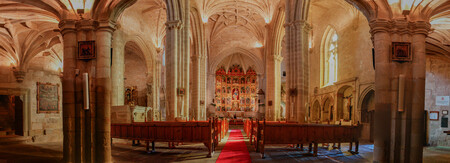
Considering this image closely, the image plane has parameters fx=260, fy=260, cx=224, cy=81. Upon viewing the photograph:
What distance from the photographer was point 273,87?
74.7 ft

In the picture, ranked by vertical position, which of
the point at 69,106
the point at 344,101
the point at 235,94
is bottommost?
the point at 235,94

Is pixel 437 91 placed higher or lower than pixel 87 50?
lower

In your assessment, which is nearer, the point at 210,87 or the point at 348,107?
the point at 348,107

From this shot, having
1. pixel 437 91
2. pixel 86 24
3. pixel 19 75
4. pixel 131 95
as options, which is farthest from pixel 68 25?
pixel 131 95

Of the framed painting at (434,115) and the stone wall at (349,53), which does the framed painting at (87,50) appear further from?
the framed painting at (434,115)

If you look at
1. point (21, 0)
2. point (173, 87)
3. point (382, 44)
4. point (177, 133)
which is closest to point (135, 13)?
point (173, 87)

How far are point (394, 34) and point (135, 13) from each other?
642 inches

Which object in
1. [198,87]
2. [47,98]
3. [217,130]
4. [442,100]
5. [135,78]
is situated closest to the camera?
[217,130]

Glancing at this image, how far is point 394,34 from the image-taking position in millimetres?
6082

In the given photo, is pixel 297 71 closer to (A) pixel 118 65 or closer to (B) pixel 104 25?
(B) pixel 104 25

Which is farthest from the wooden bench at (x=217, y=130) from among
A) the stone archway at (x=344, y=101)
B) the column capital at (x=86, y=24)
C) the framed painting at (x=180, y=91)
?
the stone archway at (x=344, y=101)

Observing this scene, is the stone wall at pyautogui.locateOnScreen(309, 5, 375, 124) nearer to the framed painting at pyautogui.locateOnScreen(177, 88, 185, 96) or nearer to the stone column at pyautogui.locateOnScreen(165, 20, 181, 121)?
the framed painting at pyautogui.locateOnScreen(177, 88, 185, 96)

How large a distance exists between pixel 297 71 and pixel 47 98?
15.4 m

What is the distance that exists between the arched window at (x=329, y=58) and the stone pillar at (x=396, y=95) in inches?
546
